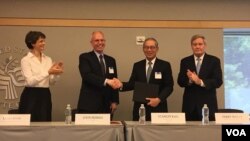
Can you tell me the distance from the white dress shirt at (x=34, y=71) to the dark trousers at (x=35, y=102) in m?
0.09

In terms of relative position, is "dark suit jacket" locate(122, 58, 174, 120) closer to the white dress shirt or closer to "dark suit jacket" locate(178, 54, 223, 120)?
"dark suit jacket" locate(178, 54, 223, 120)

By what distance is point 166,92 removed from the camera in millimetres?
3709

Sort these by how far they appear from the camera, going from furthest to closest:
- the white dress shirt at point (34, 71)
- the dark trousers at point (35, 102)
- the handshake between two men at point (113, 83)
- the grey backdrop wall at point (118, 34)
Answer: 1. the grey backdrop wall at point (118, 34)
2. the handshake between two men at point (113, 83)
3. the dark trousers at point (35, 102)
4. the white dress shirt at point (34, 71)

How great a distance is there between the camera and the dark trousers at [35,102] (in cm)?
349

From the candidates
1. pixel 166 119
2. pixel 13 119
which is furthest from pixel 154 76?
pixel 13 119

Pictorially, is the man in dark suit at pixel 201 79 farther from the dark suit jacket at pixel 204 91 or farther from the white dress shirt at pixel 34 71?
the white dress shirt at pixel 34 71

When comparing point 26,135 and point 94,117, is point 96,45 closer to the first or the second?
point 94,117

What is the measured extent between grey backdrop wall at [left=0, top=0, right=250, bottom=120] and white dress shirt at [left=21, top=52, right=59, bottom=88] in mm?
1506

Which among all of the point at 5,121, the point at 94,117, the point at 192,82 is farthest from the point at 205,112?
the point at 5,121

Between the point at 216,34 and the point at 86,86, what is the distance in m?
2.32

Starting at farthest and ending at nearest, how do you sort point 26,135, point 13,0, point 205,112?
1. point 13,0
2. point 205,112
3. point 26,135

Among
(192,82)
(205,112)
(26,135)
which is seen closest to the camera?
(26,135)

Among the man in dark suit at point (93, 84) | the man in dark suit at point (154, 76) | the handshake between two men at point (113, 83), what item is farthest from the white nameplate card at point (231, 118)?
the man in dark suit at point (93, 84)

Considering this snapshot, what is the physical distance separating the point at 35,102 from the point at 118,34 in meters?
1.96
